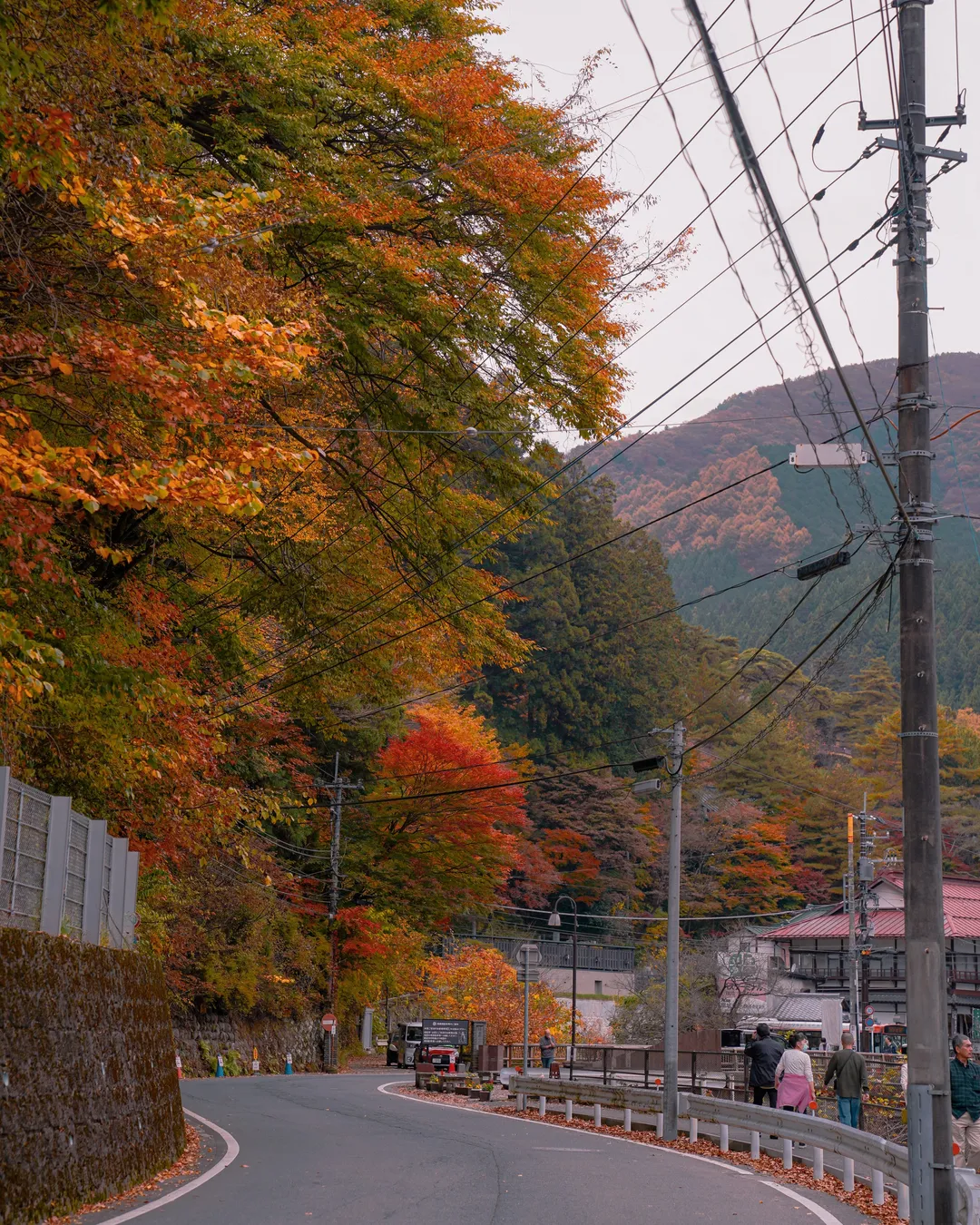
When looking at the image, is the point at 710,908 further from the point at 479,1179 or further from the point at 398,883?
the point at 479,1179

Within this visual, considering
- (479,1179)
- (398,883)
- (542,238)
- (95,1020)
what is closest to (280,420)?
(542,238)

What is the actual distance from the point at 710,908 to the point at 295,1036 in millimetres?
21978

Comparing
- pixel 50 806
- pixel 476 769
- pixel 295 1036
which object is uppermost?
pixel 476 769

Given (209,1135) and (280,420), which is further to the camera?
(209,1135)

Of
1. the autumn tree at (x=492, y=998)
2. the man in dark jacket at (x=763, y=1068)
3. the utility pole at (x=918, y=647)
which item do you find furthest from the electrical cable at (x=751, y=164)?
the autumn tree at (x=492, y=998)

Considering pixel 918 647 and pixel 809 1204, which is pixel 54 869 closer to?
pixel 809 1204

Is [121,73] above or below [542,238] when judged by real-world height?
below

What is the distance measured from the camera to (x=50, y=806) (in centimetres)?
1348

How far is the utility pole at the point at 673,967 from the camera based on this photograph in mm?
19719

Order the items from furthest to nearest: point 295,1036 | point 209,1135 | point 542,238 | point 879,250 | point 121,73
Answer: point 295,1036, point 209,1135, point 542,238, point 879,250, point 121,73

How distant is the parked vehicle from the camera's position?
48.5 metres

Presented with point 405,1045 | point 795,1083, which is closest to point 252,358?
point 795,1083

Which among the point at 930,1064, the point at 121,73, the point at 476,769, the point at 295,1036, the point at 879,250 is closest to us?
the point at 930,1064

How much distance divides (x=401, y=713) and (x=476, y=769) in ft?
22.8
